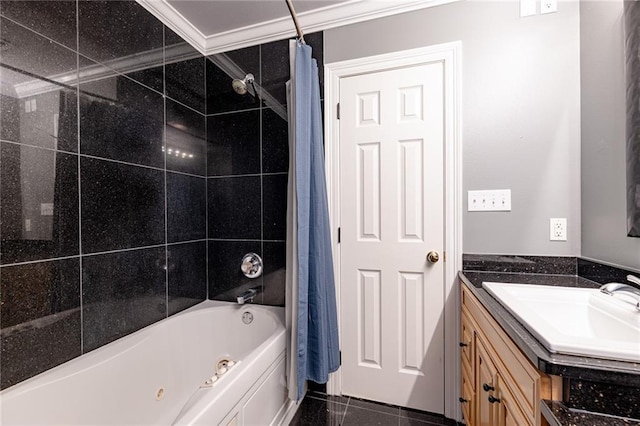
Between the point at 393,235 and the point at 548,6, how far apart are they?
144 centimetres

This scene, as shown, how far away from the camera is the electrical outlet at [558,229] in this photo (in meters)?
1.33

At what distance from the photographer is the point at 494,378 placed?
880mm

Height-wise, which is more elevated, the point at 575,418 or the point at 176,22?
the point at 176,22

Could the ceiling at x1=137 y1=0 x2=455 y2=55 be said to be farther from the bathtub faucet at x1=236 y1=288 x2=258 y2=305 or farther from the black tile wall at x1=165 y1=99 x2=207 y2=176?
the bathtub faucet at x1=236 y1=288 x2=258 y2=305

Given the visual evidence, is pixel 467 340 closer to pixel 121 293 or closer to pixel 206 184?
pixel 121 293

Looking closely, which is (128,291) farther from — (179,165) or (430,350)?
(430,350)

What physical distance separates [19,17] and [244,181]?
120cm

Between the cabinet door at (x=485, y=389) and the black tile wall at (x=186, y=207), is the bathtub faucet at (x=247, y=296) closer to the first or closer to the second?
the black tile wall at (x=186, y=207)

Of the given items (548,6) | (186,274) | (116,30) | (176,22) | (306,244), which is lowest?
(186,274)

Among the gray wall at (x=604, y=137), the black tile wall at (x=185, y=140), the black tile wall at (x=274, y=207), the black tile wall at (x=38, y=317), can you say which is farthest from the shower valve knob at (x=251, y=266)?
the gray wall at (x=604, y=137)

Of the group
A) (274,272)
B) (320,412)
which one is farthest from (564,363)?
(274,272)

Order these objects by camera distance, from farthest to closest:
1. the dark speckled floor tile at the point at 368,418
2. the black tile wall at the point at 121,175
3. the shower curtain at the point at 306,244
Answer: the dark speckled floor tile at the point at 368,418, the shower curtain at the point at 306,244, the black tile wall at the point at 121,175

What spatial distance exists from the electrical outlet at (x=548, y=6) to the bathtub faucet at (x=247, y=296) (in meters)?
2.34

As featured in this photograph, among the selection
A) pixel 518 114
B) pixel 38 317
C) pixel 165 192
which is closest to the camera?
pixel 38 317
